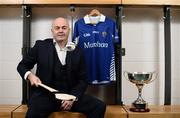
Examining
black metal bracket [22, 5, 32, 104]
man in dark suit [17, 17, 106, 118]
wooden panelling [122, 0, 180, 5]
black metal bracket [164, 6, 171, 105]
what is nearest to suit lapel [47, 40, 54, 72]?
man in dark suit [17, 17, 106, 118]

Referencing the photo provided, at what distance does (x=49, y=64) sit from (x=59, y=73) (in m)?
0.12

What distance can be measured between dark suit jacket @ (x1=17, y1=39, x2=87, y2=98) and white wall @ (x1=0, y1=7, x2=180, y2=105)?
2.05 ft

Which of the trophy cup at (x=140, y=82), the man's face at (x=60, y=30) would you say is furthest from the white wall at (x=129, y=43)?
the man's face at (x=60, y=30)

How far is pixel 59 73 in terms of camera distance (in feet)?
8.76

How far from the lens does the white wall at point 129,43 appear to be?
129 inches

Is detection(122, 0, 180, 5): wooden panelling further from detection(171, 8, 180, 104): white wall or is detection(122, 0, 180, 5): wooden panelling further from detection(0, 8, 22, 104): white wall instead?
detection(0, 8, 22, 104): white wall

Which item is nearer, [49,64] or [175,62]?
[49,64]

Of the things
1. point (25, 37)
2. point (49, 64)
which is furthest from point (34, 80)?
point (25, 37)

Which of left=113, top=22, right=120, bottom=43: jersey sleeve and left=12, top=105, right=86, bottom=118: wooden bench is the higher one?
left=113, top=22, right=120, bottom=43: jersey sleeve

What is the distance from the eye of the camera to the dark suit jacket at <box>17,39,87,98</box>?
2.66 metres

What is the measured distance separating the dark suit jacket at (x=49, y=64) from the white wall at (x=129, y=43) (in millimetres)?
625

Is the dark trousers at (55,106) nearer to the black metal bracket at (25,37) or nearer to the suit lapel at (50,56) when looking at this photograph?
the suit lapel at (50,56)

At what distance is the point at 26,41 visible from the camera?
310 centimetres

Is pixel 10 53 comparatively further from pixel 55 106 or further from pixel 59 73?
pixel 55 106
